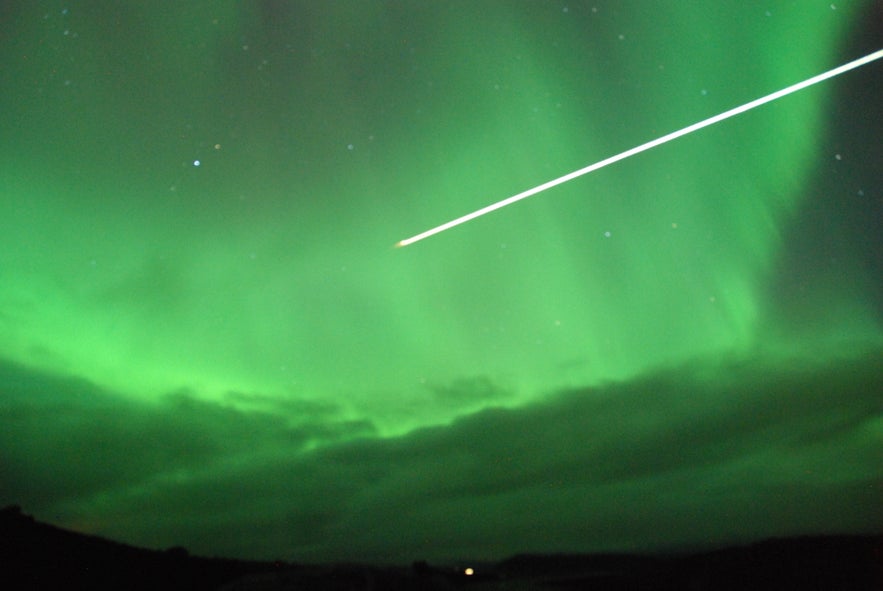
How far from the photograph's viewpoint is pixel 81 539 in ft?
72.9

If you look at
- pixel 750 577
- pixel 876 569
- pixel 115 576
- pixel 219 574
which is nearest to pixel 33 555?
pixel 115 576

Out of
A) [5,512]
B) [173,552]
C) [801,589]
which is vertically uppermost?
[5,512]

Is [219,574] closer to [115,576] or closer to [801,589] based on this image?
[115,576]

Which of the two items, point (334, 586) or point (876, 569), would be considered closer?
point (334, 586)

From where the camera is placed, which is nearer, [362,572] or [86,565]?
[362,572]

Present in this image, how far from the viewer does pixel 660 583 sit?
542 inches

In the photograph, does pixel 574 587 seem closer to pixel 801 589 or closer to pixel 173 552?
pixel 801 589

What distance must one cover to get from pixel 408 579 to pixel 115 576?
473 inches

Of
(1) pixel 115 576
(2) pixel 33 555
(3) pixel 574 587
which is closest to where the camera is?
(3) pixel 574 587

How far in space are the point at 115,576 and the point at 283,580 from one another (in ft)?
39.4

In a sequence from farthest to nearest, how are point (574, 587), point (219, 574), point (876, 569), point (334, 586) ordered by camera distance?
point (219, 574), point (876, 569), point (574, 587), point (334, 586)

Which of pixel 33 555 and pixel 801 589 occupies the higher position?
pixel 33 555

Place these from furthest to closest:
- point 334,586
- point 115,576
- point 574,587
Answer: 1. point 115,576
2. point 574,587
3. point 334,586

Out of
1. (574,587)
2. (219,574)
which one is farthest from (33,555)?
(574,587)
